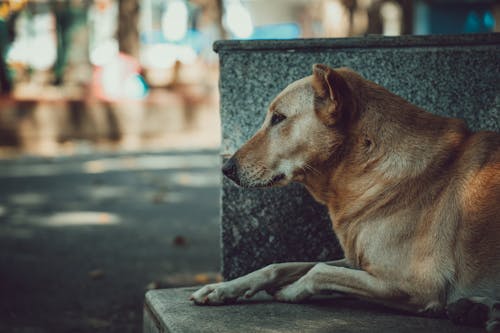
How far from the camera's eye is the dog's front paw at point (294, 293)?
3451 mm

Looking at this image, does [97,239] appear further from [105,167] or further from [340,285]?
[105,167]

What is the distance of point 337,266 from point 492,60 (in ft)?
5.67

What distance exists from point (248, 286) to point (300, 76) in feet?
4.70

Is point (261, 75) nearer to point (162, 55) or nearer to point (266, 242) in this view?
point (266, 242)

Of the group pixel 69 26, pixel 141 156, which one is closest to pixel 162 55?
pixel 69 26

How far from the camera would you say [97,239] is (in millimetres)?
7086

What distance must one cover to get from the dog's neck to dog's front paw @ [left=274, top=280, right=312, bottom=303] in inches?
15.4

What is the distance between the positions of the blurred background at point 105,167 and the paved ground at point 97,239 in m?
0.02

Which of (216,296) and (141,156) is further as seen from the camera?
(141,156)

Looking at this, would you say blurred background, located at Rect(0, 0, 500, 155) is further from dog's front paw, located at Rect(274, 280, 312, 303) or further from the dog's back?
dog's front paw, located at Rect(274, 280, 312, 303)

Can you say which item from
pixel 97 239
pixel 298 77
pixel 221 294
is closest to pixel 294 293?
pixel 221 294

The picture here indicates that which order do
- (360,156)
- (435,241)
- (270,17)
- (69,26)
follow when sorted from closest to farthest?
(435,241) < (360,156) < (69,26) < (270,17)

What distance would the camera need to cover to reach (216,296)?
137 inches

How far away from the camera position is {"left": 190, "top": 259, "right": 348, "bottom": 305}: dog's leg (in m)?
3.49
